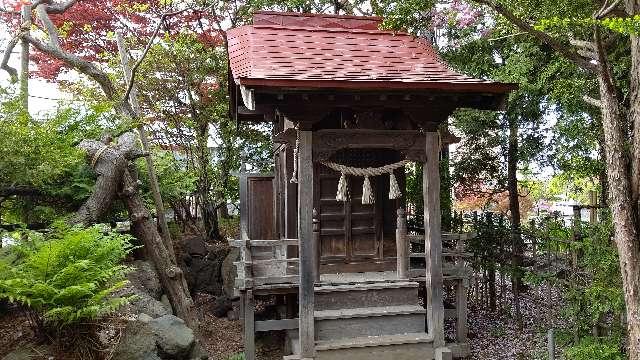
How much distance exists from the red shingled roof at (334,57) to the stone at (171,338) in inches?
146

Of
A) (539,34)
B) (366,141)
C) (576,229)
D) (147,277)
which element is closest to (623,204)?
(576,229)

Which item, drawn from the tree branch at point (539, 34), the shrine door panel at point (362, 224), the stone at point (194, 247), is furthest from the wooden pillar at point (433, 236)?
the stone at point (194, 247)

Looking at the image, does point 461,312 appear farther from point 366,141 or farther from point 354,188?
point 366,141

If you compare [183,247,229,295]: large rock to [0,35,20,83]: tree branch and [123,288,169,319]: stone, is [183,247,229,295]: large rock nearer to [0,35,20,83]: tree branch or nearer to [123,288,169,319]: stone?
[123,288,169,319]: stone

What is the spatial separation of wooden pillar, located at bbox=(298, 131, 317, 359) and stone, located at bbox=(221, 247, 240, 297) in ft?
15.3

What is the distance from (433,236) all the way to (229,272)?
239 inches

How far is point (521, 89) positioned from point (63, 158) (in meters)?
8.92

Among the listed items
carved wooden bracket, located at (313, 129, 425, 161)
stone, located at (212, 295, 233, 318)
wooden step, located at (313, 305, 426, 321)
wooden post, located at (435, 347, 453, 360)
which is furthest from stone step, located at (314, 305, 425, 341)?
stone, located at (212, 295, 233, 318)

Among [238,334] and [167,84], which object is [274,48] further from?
[238,334]

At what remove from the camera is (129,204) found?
8.92m

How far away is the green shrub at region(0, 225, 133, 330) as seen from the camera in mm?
4875

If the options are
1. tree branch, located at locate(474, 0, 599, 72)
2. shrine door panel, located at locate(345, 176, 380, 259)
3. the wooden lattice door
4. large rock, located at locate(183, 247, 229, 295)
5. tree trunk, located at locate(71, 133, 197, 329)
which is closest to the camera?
tree branch, located at locate(474, 0, 599, 72)

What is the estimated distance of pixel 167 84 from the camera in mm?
12375

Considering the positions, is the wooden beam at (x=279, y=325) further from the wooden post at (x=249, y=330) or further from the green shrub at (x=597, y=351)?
the green shrub at (x=597, y=351)
